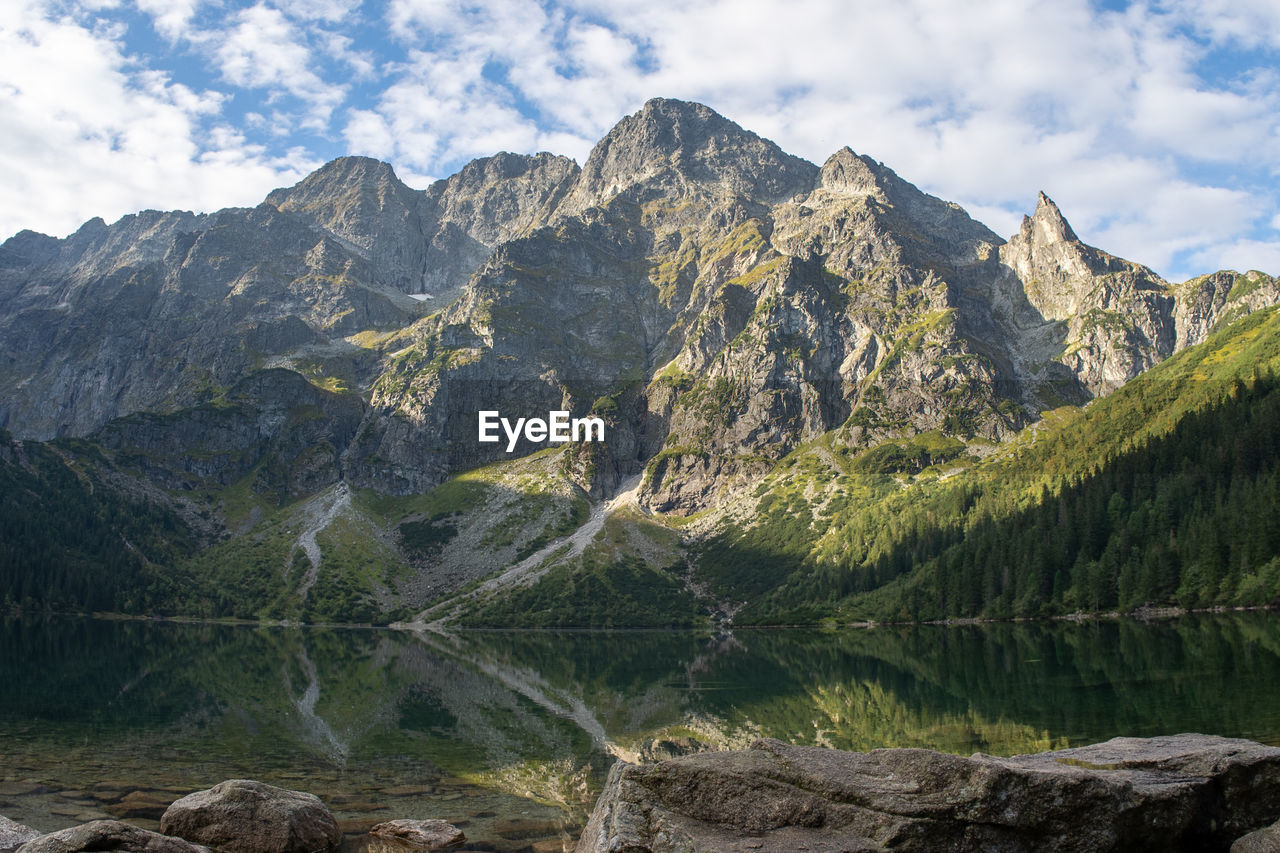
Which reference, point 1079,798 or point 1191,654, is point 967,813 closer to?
point 1079,798

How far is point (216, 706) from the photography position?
6581 cm

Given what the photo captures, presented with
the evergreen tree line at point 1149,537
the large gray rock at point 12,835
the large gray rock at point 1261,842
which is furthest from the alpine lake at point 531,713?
the large gray rock at point 1261,842

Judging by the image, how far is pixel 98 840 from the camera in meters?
19.7

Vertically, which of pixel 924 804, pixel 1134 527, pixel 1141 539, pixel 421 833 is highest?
pixel 1134 527

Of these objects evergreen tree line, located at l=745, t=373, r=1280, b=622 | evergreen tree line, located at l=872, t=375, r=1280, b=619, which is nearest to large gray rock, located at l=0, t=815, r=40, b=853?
evergreen tree line, located at l=745, t=373, r=1280, b=622

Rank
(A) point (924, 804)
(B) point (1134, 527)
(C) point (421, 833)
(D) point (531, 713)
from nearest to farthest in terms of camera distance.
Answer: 1. (A) point (924, 804)
2. (C) point (421, 833)
3. (D) point (531, 713)
4. (B) point (1134, 527)

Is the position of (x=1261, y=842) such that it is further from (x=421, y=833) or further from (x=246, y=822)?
(x=246, y=822)

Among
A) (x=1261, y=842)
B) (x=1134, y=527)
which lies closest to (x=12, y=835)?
(x=1261, y=842)

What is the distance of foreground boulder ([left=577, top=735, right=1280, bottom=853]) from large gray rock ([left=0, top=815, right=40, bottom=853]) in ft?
49.4

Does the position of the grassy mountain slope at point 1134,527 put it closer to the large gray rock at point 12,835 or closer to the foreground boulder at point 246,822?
the foreground boulder at point 246,822

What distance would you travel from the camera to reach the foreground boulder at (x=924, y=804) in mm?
13773

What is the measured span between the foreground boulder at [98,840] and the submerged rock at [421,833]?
8.35m

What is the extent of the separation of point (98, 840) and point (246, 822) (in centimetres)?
724

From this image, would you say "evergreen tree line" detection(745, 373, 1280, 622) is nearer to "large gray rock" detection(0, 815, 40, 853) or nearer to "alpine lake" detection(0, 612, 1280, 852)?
"alpine lake" detection(0, 612, 1280, 852)
